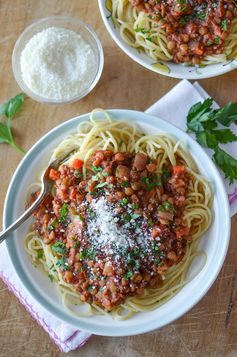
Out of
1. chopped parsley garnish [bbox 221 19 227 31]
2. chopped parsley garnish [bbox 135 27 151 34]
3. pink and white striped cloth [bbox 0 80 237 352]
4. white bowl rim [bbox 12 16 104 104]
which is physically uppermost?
chopped parsley garnish [bbox 221 19 227 31]

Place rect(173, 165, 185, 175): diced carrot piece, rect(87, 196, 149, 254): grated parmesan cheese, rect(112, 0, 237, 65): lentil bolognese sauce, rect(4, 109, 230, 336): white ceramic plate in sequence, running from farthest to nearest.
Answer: rect(112, 0, 237, 65): lentil bolognese sauce → rect(173, 165, 185, 175): diced carrot piece → rect(4, 109, 230, 336): white ceramic plate → rect(87, 196, 149, 254): grated parmesan cheese

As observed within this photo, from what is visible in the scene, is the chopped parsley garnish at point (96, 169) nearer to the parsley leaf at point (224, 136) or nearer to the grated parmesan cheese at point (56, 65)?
the grated parmesan cheese at point (56, 65)

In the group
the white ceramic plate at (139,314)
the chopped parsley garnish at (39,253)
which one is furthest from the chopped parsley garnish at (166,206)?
the chopped parsley garnish at (39,253)

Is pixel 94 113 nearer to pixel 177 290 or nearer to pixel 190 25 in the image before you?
pixel 190 25

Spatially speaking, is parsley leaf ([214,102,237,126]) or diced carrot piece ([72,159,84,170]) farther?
parsley leaf ([214,102,237,126])

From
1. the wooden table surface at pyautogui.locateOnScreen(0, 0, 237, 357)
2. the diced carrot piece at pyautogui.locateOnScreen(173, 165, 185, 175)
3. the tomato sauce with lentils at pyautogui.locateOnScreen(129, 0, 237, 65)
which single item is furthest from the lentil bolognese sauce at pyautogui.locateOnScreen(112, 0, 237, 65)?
the diced carrot piece at pyautogui.locateOnScreen(173, 165, 185, 175)

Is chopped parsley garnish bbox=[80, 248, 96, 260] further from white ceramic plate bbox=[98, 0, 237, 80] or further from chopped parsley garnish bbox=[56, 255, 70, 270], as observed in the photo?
white ceramic plate bbox=[98, 0, 237, 80]

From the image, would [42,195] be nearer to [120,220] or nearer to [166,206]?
[120,220]

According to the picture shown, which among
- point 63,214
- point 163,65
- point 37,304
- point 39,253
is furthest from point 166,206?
point 37,304
